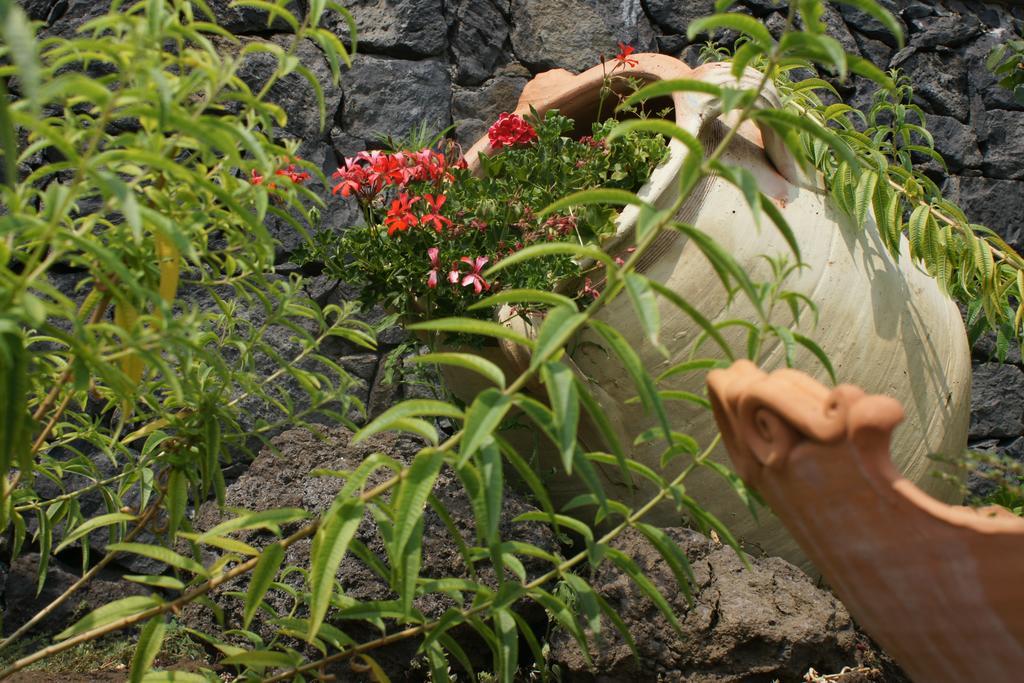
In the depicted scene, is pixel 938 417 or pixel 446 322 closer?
pixel 446 322

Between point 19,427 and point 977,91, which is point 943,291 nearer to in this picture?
point 19,427

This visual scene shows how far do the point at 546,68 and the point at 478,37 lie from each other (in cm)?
22

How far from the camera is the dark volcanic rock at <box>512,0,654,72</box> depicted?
112 inches

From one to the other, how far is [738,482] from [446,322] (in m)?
0.44

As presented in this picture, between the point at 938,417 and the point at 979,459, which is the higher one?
the point at 979,459

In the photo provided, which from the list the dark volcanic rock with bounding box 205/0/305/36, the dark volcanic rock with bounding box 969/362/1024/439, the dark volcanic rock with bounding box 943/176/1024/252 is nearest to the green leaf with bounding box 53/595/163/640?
the dark volcanic rock with bounding box 205/0/305/36

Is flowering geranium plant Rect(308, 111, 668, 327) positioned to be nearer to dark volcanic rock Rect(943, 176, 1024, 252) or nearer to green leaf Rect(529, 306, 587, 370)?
green leaf Rect(529, 306, 587, 370)

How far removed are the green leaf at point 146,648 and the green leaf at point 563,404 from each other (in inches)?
18.7

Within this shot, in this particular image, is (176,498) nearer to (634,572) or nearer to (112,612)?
(112,612)

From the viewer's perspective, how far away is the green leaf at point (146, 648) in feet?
3.08

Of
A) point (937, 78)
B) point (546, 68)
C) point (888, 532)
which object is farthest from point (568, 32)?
point (888, 532)

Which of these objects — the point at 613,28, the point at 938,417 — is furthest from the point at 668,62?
the point at 613,28

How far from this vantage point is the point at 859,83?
10.4 ft

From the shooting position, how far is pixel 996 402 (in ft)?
10.2
